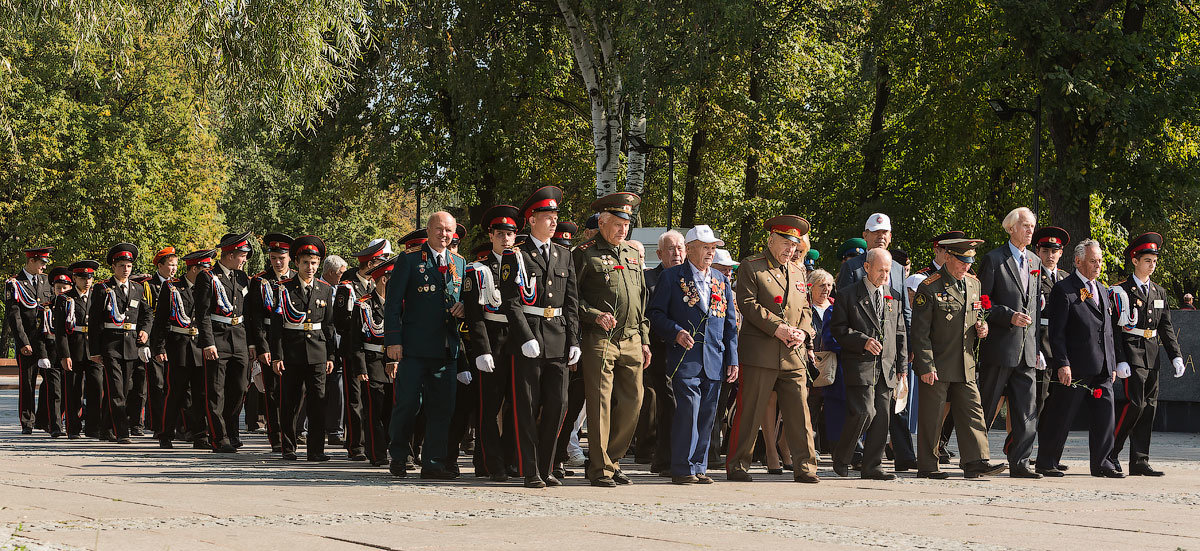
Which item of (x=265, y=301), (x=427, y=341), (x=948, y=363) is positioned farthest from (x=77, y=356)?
(x=948, y=363)

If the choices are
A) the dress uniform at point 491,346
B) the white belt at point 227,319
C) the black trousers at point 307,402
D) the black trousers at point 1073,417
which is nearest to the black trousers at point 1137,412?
the black trousers at point 1073,417

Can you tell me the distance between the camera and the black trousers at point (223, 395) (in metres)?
12.3

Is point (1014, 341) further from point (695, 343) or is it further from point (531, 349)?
point (531, 349)

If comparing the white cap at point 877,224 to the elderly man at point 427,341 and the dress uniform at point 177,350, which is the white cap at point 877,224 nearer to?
the elderly man at point 427,341

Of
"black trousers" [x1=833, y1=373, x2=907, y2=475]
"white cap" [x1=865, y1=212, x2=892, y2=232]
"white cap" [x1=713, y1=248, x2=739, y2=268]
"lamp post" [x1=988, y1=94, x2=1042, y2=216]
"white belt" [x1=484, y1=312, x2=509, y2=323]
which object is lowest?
"black trousers" [x1=833, y1=373, x2=907, y2=475]

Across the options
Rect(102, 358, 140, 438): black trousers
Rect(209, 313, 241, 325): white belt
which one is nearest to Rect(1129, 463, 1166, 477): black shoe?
A: Rect(209, 313, 241, 325): white belt

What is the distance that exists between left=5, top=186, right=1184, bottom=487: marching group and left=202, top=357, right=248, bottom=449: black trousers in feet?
0.06

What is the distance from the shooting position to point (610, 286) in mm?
9625

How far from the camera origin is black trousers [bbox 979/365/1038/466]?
423 inches

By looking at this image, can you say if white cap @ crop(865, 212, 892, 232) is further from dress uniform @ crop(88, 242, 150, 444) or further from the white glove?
dress uniform @ crop(88, 242, 150, 444)

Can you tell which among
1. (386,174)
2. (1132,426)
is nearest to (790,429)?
(1132,426)

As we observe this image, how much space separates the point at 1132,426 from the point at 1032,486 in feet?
5.57

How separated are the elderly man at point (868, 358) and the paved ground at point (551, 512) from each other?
429 mm

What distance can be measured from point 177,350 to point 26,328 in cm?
420
